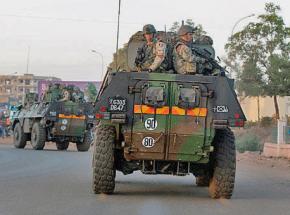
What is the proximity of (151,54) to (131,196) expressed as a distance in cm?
236

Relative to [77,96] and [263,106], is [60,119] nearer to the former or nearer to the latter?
[77,96]

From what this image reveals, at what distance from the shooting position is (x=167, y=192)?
1235cm

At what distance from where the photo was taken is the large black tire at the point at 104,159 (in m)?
11.1

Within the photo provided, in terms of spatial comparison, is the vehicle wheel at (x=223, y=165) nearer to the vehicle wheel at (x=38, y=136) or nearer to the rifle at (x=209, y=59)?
the rifle at (x=209, y=59)

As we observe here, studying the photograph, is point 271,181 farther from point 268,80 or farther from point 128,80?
point 268,80

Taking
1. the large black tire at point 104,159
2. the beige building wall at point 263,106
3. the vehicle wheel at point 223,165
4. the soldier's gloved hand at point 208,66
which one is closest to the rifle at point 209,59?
the soldier's gloved hand at point 208,66

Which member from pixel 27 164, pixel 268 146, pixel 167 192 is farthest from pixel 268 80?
pixel 167 192

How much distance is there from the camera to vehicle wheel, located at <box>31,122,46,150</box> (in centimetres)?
2866

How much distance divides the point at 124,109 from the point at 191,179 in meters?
5.47

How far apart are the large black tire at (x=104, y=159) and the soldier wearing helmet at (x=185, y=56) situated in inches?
58.9

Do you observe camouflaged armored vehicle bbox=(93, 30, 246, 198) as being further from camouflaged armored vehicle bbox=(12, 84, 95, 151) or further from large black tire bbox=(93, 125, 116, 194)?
camouflaged armored vehicle bbox=(12, 84, 95, 151)

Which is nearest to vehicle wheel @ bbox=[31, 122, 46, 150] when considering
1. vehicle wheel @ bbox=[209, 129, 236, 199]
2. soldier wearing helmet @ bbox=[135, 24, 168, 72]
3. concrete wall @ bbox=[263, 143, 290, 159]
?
concrete wall @ bbox=[263, 143, 290, 159]

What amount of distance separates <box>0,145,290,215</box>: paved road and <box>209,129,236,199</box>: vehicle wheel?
7.6 inches

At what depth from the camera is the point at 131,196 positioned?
11383mm
